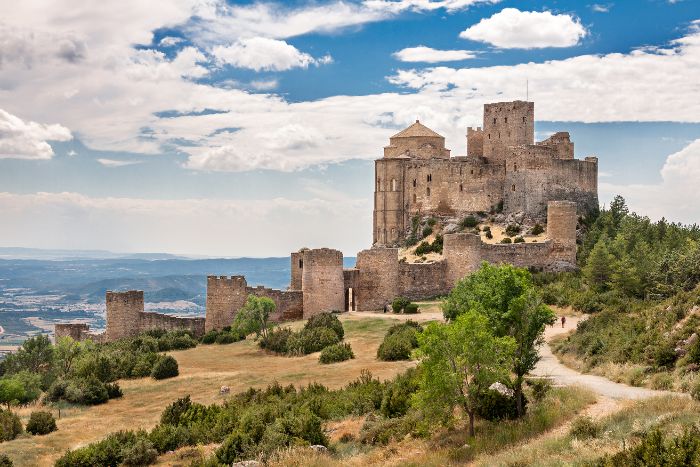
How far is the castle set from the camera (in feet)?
124

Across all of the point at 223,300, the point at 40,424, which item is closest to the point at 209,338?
the point at 223,300

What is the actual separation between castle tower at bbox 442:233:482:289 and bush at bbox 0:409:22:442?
2500cm

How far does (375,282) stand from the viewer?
38.5 meters

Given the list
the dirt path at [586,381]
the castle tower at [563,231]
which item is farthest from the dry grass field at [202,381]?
the castle tower at [563,231]

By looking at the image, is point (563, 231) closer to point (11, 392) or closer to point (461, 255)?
point (461, 255)

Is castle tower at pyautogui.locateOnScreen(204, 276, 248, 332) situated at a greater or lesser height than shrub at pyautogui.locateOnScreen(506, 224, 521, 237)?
lesser

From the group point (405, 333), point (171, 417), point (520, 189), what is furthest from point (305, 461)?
point (520, 189)

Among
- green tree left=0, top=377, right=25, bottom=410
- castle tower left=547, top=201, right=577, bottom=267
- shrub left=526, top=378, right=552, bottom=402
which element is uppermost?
castle tower left=547, top=201, right=577, bottom=267

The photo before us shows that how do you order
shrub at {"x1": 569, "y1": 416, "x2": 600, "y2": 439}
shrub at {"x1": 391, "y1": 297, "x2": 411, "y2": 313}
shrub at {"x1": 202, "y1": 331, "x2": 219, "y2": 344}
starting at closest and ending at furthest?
shrub at {"x1": 569, "y1": 416, "x2": 600, "y2": 439} < shrub at {"x1": 202, "y1": 331, "x2": 219, "y2": 344} < shrub at {"x1": 391, "y1": 297, "x2": 411, "y2": 313}

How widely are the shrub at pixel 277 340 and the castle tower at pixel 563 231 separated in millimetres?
19198

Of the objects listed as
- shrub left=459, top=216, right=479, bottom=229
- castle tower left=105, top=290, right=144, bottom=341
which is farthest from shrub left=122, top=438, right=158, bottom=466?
shrub left=459, top=216, right=479, bottom=229

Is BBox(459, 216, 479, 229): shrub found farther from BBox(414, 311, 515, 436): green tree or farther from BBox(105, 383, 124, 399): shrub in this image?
BBox(414, 311, 515, 436): green tree

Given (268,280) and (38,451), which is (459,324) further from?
(268,280)

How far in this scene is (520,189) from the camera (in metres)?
49.6
